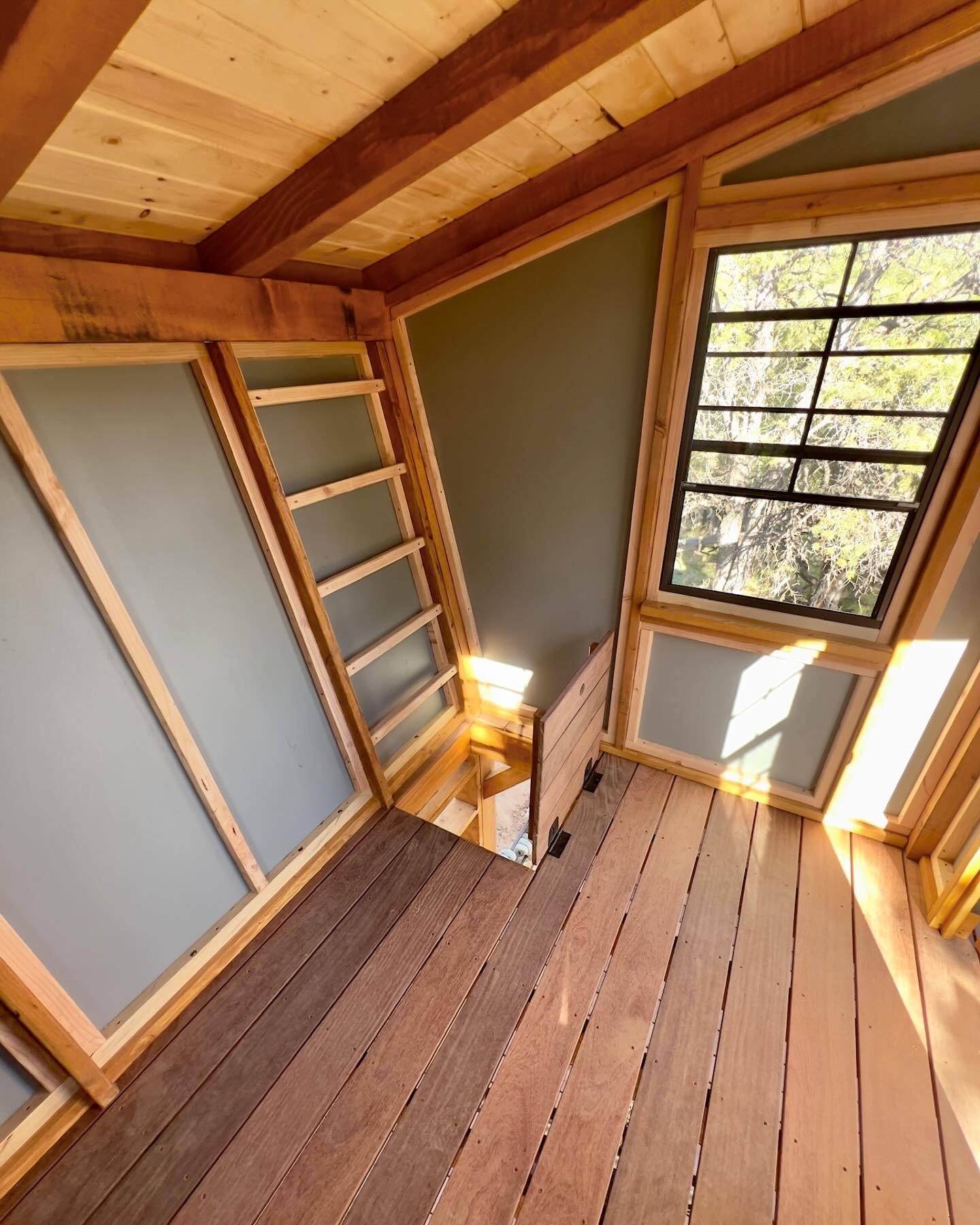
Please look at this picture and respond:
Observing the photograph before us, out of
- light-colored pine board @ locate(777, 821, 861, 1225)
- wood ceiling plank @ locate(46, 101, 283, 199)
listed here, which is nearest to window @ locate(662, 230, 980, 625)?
light-colored pine board @ locate(777, 821, 861, 1225)

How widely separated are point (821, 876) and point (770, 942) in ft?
1.41

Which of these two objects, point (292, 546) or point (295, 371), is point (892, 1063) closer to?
point (292, 546)

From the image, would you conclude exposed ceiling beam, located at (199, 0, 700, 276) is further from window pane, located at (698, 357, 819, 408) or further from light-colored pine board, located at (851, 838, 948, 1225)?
light-colored pine board, located at (851, 838, 948, 1225)

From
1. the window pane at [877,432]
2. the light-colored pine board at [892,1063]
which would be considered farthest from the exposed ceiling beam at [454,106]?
the light-colored pine board at [892,1063]

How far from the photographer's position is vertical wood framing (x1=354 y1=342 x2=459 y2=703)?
2.51 metres

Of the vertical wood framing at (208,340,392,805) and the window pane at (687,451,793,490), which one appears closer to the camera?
the vertical wood framing at (208,340,392,805)

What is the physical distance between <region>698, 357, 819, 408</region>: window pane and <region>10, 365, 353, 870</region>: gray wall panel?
6.08 ft

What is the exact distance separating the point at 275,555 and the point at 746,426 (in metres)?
1.89

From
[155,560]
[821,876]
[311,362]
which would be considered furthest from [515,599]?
[821,876]

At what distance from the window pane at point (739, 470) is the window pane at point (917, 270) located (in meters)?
0.55

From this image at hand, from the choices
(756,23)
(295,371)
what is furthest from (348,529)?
(756,23)

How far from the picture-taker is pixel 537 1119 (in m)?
1.65

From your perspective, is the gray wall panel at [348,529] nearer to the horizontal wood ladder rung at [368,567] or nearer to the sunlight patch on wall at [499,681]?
the horizontal wood ladder rung at [368,567]

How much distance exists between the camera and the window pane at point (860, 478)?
187 cm
